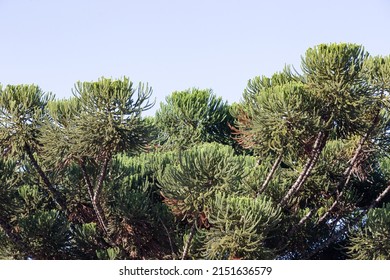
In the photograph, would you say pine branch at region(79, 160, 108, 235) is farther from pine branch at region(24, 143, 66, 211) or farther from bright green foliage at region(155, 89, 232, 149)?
bright green foliage at region(155, 89, 232, 149)

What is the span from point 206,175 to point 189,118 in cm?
282

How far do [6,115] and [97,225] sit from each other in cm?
153

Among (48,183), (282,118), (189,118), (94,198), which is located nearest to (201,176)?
(282,118)

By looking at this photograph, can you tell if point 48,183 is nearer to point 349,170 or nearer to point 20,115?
point 20,115

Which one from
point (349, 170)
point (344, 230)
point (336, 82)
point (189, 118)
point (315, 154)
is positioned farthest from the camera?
point (189, 118)

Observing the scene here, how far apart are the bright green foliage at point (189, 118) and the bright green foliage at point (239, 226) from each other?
8.77ft

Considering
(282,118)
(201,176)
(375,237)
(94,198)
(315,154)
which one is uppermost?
(282,118)

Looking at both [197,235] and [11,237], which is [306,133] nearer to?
[197,235]

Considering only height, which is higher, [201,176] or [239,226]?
[201,176]

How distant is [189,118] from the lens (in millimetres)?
9859

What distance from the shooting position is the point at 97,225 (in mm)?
8469

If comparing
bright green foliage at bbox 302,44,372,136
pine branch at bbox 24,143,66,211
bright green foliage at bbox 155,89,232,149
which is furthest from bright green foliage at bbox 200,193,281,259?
bright green foliage at bbox 155,89,232,149

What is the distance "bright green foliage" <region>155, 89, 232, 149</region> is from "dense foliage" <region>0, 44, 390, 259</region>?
172mm
